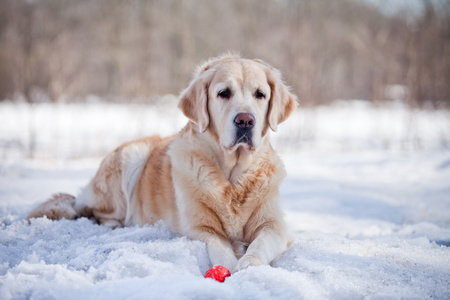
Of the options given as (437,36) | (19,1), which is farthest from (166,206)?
(19,1)

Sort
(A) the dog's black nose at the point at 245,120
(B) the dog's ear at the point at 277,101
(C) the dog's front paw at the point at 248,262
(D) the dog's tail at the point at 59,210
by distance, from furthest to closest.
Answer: (D) the dog's tail at the point at 59,210 < (B) the dog's ear at the point at 277,101 < (A) the dog's black nose at the point at 245,120 < (C) the dog's front paw at the point at 248,262

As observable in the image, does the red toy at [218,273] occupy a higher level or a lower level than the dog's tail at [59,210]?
higher

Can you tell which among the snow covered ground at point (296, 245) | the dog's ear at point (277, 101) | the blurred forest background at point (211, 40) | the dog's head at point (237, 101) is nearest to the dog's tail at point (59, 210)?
the snow covered ground at point (296, 245)

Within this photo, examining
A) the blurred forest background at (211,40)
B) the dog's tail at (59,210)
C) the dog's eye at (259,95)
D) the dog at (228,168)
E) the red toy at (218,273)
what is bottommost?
the dog's tail at (59,210)

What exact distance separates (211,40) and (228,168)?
35.3 ft

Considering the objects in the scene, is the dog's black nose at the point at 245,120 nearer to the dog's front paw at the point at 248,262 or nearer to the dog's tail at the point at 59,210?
the dog's front paw at the point at 248,262

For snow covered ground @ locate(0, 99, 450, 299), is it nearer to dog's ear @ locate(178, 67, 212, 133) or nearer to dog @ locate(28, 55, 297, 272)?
dog @ locate(28, 55, 297, 272)

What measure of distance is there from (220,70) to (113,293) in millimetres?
1886

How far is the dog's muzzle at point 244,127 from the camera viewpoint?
2.58 meters

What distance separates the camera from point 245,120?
258cm

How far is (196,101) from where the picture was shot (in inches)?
116

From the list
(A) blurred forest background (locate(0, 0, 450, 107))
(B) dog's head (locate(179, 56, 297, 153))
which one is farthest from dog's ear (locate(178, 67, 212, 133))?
(A) blurred forest background (locate(0, 0, 450, 107))

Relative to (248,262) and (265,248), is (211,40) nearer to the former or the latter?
(265,248)

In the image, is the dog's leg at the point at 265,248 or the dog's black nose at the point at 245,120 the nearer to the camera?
the dog's leg at the point at 265,248
